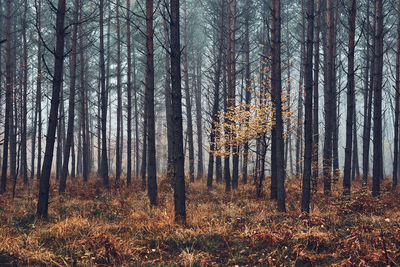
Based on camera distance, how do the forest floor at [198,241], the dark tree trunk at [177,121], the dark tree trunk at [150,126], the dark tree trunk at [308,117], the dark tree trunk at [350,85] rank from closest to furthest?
1. the forest floor at [198,241]
2. the dark tree trunk at [177,121]
3. the dark tree trunk at [308,117]
4. the dark tree trunk at [350,85]
5. the dark tree trunk at [150,126]

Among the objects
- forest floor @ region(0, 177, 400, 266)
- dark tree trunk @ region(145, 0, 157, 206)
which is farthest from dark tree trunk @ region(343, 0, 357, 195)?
dark tree trunk @ region(145, 0, 157, 206)

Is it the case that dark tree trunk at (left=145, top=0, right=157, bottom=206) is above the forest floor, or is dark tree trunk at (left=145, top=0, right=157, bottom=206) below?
above

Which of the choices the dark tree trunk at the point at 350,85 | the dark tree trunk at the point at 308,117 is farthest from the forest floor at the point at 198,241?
the dark tree trunk at the point at 350,85

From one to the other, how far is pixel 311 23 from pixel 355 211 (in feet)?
17.5

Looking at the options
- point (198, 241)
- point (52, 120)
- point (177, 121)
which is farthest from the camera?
point (52, 120)

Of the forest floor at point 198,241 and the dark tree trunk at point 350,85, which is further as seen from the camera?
the dark tree trunk at point 350,85

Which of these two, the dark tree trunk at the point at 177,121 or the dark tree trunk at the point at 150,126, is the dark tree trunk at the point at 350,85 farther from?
the dark tree trunk at the point at 150,126

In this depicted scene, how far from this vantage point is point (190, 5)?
2178 cm

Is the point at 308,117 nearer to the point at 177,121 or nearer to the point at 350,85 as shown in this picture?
the point at 350,85

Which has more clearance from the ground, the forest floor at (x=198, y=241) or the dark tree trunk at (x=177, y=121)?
the dark tree trunk at (x=177, y=121)

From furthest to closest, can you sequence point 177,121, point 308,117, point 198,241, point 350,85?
point 350,85 → point 308,117 → point 177,121 → point 198,241

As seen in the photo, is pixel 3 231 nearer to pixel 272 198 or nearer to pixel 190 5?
pixel 272 198

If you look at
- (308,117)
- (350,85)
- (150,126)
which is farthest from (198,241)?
(350,85)

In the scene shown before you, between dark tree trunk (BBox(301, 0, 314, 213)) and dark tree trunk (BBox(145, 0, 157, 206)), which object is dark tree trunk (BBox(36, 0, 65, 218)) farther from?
dark tree trunk (BBox(301, 0, 314, 213))
